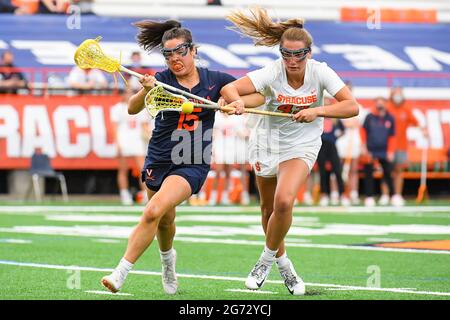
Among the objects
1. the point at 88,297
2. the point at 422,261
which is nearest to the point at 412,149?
the point at 422,261

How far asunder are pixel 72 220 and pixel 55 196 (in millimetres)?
5905

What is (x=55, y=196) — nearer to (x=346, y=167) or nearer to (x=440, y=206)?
(x=346, y=167)

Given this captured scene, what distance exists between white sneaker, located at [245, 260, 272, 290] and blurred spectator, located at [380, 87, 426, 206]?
1312 cm

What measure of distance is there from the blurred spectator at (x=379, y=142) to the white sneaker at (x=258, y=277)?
12531 mm

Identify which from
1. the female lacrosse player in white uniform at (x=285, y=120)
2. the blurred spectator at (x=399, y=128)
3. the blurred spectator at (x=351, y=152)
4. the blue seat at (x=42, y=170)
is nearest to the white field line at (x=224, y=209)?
the blue seat at (x=42, y=170)

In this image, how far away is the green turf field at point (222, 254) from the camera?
855 cm

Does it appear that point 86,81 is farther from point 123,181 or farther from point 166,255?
point 166,255

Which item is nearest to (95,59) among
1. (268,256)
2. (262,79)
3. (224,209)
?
(262,79)

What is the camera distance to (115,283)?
7.68 meters

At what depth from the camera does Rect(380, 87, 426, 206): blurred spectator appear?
21.7 m

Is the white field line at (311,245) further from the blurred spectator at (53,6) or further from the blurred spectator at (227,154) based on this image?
the blurred spectator at (53,6)

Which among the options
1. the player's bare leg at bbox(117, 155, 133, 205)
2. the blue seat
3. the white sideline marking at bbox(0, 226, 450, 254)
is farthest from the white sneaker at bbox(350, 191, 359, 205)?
the white sideline marking at bbox(0, 226, 450, 254)

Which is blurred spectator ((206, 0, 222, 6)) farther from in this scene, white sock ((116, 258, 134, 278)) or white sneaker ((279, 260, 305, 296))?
white sock ((116, 258, 134, 278))

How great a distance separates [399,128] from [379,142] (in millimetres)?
1067
